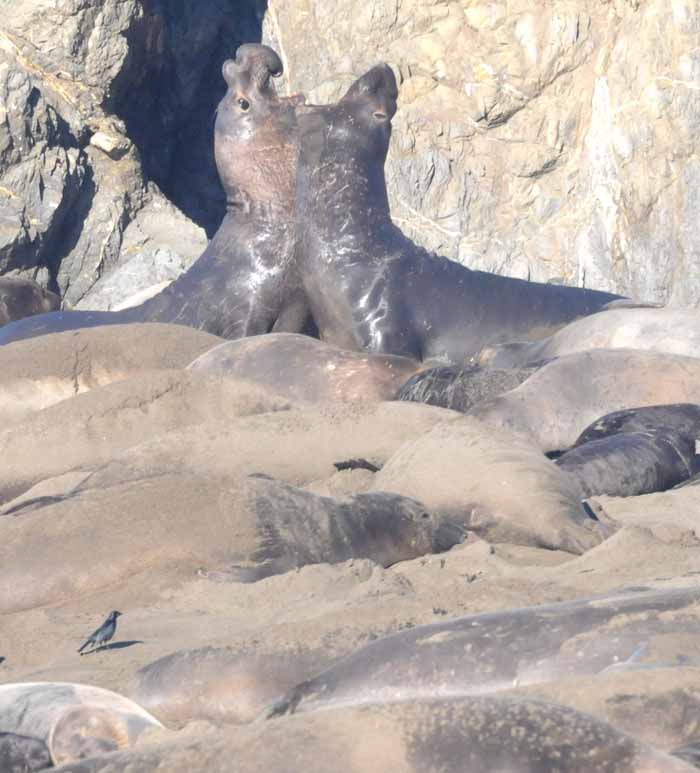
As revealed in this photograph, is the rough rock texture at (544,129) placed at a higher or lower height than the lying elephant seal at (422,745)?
lower

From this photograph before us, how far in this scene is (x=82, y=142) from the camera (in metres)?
14.8

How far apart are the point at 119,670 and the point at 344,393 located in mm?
3494

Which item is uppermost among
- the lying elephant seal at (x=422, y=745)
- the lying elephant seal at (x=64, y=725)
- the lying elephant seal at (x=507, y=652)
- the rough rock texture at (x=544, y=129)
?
the lying elephant seal at (x=422, y=745)

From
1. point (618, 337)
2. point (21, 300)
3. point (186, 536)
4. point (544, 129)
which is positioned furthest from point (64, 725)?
point (544, 129)

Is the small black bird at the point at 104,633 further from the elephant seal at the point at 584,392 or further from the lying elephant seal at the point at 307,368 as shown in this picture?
the lying elephant seal at the point at 307,368

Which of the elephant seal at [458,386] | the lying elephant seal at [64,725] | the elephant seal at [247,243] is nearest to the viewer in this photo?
the lying elephant seal at [64,725]

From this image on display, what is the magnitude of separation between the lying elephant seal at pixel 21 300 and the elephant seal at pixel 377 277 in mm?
2403

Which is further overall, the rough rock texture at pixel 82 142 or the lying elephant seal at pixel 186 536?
the rough rock texture at pixel 82 142

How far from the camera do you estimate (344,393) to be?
6508 millimetres

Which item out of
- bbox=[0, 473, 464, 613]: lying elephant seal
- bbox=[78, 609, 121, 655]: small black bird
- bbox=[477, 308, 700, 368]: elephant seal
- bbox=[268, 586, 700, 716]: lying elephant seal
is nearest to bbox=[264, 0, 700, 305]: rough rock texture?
bbox=[477, 308, 700, 368]: elephant seal

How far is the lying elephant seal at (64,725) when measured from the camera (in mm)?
2369

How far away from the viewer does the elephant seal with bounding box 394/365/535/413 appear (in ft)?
20.7

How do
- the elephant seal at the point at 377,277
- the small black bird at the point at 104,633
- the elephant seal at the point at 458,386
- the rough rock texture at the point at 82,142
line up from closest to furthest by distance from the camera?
the small black bird at the point at 104,633, the elephant seal at the point at 458,386, the elephant seal at the point at 377,277, the rough rock texture at the point at 82,142

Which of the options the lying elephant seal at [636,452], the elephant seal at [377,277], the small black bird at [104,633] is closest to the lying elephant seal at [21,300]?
the elephant seal at [377,277]
